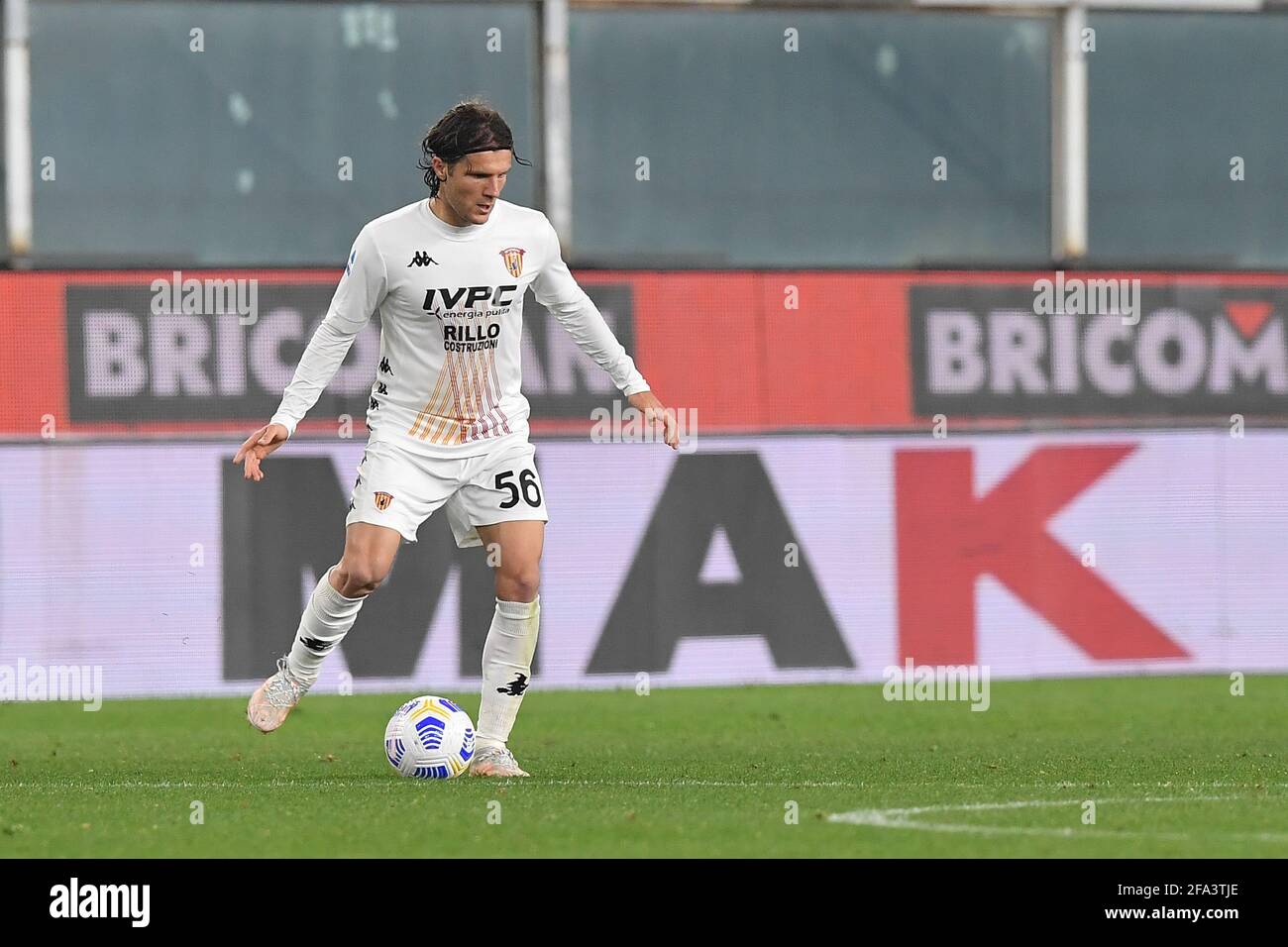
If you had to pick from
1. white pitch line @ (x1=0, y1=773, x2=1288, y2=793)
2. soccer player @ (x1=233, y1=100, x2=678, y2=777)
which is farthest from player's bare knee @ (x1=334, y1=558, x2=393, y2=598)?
white pitch line @ (x1=0, y1=773, x2=1288, y2=793)

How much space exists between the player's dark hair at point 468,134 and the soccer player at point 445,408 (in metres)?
0.03

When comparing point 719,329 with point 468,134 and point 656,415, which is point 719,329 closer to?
point 656,415

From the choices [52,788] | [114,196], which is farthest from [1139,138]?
[52,788]

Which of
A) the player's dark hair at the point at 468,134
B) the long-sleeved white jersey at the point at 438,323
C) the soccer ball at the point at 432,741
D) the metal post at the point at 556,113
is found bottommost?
the soccer ball at the point at 432,741

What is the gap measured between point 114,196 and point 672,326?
3.86 metres

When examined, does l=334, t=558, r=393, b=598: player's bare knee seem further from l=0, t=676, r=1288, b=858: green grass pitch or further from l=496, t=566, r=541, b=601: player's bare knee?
l=0, t=676, r=1288, b=858: green grass pitch

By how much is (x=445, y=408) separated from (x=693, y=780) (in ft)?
5.58

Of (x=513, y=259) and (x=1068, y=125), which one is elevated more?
(x=1068, y=125)

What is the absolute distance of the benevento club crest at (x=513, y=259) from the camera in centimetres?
841

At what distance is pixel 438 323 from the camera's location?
8414 millimetres

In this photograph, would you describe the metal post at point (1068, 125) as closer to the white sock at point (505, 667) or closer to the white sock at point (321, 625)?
the white sock at point (505, 667)

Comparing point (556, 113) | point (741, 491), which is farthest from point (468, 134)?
point (556, 113)

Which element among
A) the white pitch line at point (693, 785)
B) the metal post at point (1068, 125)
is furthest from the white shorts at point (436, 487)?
the metal post at point (1068, 125)
